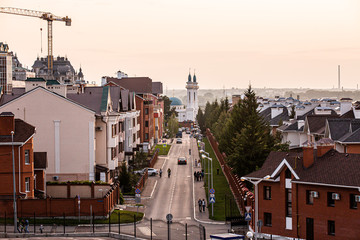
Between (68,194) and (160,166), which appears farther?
(160,166)

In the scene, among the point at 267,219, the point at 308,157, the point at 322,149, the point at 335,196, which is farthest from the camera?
the point at 267,219

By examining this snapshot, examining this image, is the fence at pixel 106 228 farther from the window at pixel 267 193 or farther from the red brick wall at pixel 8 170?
the window at pixel 267 193

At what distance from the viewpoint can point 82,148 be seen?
198 feet

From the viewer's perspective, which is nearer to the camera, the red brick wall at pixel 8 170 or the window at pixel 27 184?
the red brick wall at pixel 8 170

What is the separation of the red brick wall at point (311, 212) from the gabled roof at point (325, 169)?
461 mm

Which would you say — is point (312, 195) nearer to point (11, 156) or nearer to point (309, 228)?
point (309, 228)

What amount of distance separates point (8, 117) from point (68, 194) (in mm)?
8994

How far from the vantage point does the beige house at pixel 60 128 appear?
59.8 m

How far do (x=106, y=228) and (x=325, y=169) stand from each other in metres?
15.2

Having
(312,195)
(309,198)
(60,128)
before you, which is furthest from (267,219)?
(60,128)

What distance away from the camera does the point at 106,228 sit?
44.9 m

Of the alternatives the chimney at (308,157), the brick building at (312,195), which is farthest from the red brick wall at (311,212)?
the chimney at (308,157)

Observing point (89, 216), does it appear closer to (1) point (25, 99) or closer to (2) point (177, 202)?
(2) point (177, 202)

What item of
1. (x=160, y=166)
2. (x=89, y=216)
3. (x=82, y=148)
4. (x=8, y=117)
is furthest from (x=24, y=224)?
(x=160, y=166)
